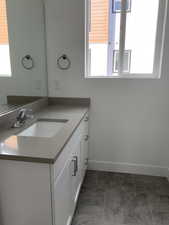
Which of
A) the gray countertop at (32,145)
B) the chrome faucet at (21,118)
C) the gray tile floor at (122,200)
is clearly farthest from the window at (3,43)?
the gray tile floor at (122,200)

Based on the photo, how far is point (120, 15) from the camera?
2203mm

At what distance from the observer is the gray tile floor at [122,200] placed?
1.73 m

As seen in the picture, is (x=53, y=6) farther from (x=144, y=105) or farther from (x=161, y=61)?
(x=144, y=105)

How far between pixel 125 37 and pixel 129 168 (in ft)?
5.89

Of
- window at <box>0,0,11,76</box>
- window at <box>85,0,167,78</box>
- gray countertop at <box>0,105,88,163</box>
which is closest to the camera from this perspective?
gray countertop at <box>0,105,88,163</box>

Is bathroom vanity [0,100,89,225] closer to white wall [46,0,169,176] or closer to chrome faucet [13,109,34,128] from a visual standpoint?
chrome faucet [13,109,34,128]

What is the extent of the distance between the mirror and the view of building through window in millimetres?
656

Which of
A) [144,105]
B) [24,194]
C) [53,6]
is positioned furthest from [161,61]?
[24,194]

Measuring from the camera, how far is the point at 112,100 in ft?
7.75

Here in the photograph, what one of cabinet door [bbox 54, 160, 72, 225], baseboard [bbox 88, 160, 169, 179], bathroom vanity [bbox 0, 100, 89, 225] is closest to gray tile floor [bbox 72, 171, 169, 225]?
baseboard [bbox 88, 160, 169, 179]

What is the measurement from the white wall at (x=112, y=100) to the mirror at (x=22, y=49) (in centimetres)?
15

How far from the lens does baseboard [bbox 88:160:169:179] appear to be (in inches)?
96.0

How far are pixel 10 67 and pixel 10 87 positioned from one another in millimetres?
197

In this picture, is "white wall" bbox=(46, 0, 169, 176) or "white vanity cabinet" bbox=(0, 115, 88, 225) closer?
"white vanity cabinet" bbox=(0, 115, 88, 225)
